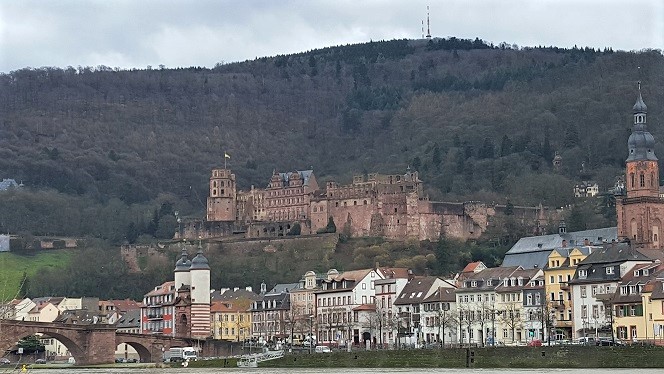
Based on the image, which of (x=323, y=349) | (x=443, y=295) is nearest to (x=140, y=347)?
(x=323, y=349)

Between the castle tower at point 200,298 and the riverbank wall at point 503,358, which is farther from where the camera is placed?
the castle tower at point 200,298

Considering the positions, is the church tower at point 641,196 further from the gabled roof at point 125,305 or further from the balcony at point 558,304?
the gabled roof at point 125,305

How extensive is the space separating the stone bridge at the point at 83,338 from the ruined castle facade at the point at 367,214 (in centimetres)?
6299

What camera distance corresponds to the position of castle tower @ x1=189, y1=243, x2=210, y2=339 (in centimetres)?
13100

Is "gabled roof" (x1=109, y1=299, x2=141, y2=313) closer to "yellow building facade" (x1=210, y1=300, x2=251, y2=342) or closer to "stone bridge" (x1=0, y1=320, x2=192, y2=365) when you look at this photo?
"yellow building facade" (x1=210, y1=300, x2=251, y2=342)

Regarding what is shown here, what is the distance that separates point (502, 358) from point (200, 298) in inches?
1974

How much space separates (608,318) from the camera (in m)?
96.1

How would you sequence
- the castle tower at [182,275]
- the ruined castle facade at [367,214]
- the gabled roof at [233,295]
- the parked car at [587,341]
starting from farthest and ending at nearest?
the ruined castle facade at [367,214], the gabled roof at [233,295], the castle tower at [182,275], the parked car at [587,341]

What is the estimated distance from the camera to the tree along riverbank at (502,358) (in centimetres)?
8169

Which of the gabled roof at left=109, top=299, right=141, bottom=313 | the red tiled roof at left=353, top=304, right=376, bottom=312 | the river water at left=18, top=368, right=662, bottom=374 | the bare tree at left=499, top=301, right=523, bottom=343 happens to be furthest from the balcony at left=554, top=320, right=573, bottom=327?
the gabled roof at left=109, top=299, right=141, bottom=313

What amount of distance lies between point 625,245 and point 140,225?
344 feet

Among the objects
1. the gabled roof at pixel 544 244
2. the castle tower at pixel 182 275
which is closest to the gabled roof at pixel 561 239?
the gabled roof at pixel 544 244

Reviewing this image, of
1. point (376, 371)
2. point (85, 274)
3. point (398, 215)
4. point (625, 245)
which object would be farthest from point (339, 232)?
point (376, 371)

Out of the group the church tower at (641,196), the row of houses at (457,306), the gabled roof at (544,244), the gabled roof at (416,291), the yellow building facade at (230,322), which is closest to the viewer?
the row of houses at (457,306)
